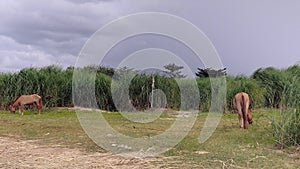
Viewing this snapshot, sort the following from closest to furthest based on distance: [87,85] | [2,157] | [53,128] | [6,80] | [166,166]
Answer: [166,166] < [2,157] < [53,128] < [87,85] < [6,80]

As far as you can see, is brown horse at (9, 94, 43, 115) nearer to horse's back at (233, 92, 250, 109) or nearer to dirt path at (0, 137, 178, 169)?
dirt path at (0, 137, 178, 169)

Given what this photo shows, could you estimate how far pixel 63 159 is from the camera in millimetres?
5512

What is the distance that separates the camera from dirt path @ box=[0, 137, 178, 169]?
5098 mm

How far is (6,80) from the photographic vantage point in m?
16.5

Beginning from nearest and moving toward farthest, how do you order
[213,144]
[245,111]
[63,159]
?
[63,159] → [213,144] → [245,111]

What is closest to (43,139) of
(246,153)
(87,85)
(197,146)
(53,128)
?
(53,128)

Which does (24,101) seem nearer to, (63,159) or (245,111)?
(245,111)

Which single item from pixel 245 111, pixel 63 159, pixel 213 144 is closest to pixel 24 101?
pixel 245 111

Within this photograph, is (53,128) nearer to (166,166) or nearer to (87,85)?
(166,166)

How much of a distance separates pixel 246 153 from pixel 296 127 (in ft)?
4.31

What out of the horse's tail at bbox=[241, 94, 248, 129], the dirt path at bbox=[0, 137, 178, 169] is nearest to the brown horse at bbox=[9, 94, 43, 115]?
the dirt path at bbox=[0, 137, 178, 169]

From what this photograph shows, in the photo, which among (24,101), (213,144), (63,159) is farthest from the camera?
(24,101)

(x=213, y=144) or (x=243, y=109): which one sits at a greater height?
(x=243, y=109)

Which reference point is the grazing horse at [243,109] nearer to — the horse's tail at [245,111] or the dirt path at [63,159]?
the horse's tail at [245,111]
